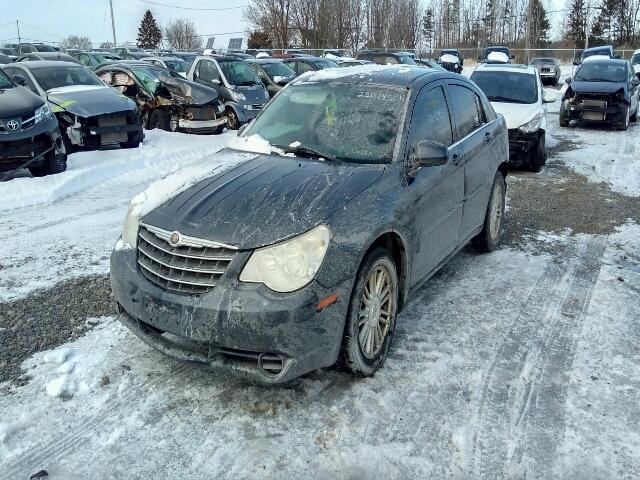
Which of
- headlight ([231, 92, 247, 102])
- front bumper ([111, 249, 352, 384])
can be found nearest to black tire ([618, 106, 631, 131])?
headlight ([231, 92, 247, 102])

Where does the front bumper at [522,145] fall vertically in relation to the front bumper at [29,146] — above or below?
below

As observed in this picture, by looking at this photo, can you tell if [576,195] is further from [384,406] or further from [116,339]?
[116,339]

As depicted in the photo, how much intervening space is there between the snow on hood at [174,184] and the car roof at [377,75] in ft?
3.37

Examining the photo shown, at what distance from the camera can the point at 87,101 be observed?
1111 cm

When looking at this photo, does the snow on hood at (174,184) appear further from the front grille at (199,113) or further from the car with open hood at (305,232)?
the front grille at (199,113)

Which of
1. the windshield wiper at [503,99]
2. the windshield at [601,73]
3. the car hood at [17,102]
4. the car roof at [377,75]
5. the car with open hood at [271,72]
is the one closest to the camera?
the car roof at [377,75]

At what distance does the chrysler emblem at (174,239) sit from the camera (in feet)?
10.9

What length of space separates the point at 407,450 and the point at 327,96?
2.75 metres

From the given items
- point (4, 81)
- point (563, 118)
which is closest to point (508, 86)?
point (563, 118)

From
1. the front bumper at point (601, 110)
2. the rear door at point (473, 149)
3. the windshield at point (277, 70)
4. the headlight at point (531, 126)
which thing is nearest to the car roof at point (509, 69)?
the headlight at point (531, 126)

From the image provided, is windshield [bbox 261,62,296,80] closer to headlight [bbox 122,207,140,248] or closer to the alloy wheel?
headlight [bbox 122,207,140,248]

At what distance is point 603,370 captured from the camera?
3828mm

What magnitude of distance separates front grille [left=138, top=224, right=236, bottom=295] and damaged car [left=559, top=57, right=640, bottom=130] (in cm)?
1422

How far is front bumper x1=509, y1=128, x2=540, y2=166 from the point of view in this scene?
10031 mm
